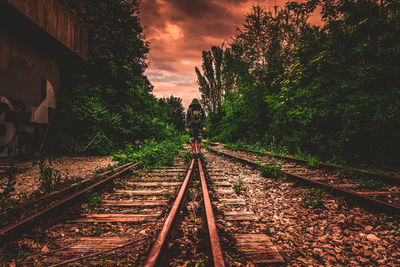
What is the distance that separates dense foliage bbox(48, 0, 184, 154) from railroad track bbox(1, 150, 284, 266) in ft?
23.2

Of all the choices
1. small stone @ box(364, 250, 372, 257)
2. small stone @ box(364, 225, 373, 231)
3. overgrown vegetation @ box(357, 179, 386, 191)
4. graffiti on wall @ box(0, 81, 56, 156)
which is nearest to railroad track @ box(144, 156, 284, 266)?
small stone @ box(364, 250, 372, 257)

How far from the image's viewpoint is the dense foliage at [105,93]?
9273mm

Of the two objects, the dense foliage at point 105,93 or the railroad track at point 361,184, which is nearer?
the railroad track at point 361,184

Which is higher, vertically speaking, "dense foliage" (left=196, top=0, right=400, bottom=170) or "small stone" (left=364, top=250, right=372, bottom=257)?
"dense foliage" (left=196, top=0, right=400, bottom=170)

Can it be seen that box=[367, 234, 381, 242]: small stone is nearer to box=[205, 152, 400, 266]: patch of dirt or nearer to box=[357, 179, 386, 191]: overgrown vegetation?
box=[205, 152, 400, 266]: patch of dirt

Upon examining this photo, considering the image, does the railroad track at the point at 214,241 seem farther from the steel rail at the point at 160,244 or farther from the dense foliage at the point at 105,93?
the dense foliage at the point at 105,93

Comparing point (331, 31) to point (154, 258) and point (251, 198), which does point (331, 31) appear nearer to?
point (251, 198)

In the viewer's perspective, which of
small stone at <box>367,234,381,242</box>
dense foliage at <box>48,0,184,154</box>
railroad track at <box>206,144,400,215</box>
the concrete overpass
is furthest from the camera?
dense foliage at <box>48,0,184,154</box>

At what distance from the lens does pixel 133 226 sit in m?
2.37

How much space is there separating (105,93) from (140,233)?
10.6m

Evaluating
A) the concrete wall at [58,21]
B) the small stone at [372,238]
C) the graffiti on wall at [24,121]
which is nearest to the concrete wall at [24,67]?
the graffiti on wall at [24,121]

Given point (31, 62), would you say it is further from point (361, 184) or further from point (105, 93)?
point (361, 184)

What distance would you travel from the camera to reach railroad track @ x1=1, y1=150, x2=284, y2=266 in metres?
1.70

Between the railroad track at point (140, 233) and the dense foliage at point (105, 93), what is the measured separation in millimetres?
7063
